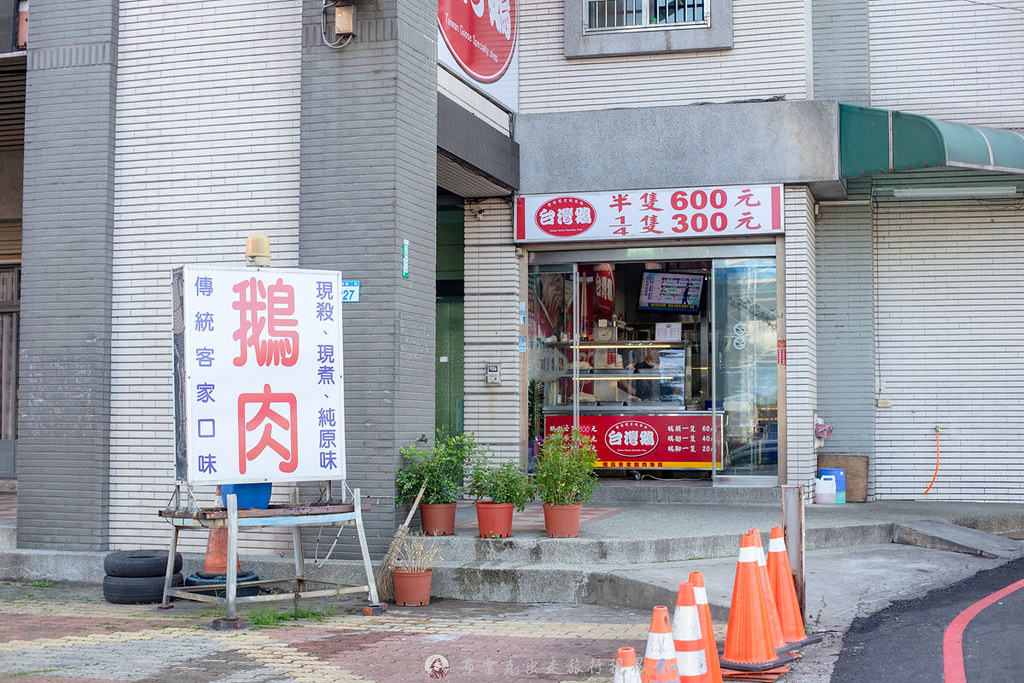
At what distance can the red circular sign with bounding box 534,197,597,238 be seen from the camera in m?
13.4

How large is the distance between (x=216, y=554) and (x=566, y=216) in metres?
6.31

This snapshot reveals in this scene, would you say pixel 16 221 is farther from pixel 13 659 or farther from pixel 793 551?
pixel 793 551

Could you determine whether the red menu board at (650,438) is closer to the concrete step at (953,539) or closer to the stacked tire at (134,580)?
the concrete step at (953,539)

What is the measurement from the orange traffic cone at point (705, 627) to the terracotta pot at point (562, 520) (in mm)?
3875

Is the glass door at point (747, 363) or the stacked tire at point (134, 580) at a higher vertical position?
the glass door at point (747, 363)

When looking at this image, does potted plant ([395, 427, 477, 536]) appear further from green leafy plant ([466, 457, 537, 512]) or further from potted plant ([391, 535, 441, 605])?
potted plant ([391, 535, 441, 605])

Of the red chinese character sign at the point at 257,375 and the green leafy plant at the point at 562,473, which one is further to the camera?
the green leafy plant at the point at 562,473

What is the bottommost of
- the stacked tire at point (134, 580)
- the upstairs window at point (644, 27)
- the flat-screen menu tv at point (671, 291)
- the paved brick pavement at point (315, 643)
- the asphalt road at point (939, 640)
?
the paved brick pavement at point (315, 643)

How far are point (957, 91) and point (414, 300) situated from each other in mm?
8264

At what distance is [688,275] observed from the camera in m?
14.8

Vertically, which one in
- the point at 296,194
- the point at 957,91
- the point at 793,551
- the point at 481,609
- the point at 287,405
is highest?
the point at 957,91

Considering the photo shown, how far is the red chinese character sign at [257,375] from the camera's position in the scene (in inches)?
321

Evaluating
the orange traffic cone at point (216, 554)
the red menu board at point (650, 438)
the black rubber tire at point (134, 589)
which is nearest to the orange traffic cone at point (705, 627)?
the orange traffic cone at point (216, 554)

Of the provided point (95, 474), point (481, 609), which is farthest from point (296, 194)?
point (481, 609)
